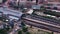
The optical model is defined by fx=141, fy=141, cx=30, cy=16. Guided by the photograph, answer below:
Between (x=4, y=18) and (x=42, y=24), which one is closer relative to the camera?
(x=42, y=24)

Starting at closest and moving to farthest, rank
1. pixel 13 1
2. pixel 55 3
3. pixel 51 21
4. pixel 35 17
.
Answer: pixel 51 21
pixel 35 17
pixel 55 3
pixel 13 1

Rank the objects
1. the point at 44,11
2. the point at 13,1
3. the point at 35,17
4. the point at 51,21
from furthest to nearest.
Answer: the point at 13,1 < the point at 44,11 < the point at 35,17 < the point at 51,21

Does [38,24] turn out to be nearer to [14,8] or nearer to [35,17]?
[35,17]

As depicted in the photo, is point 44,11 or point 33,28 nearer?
point 33,28

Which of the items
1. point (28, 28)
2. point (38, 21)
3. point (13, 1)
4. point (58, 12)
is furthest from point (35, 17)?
point (13, 1)

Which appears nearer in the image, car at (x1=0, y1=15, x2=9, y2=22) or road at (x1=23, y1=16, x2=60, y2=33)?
road at (x1=23, y1=16, x2=60, y2=33)

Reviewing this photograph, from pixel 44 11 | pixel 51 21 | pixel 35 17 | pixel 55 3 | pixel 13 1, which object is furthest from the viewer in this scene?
pixel 13 1

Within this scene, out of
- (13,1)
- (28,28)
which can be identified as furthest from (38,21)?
(13,1)

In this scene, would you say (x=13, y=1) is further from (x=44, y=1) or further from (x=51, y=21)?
(x=51, y=21)

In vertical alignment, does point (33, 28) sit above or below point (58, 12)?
below

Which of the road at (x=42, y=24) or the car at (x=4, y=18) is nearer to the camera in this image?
the road at (x=42, y=24)
